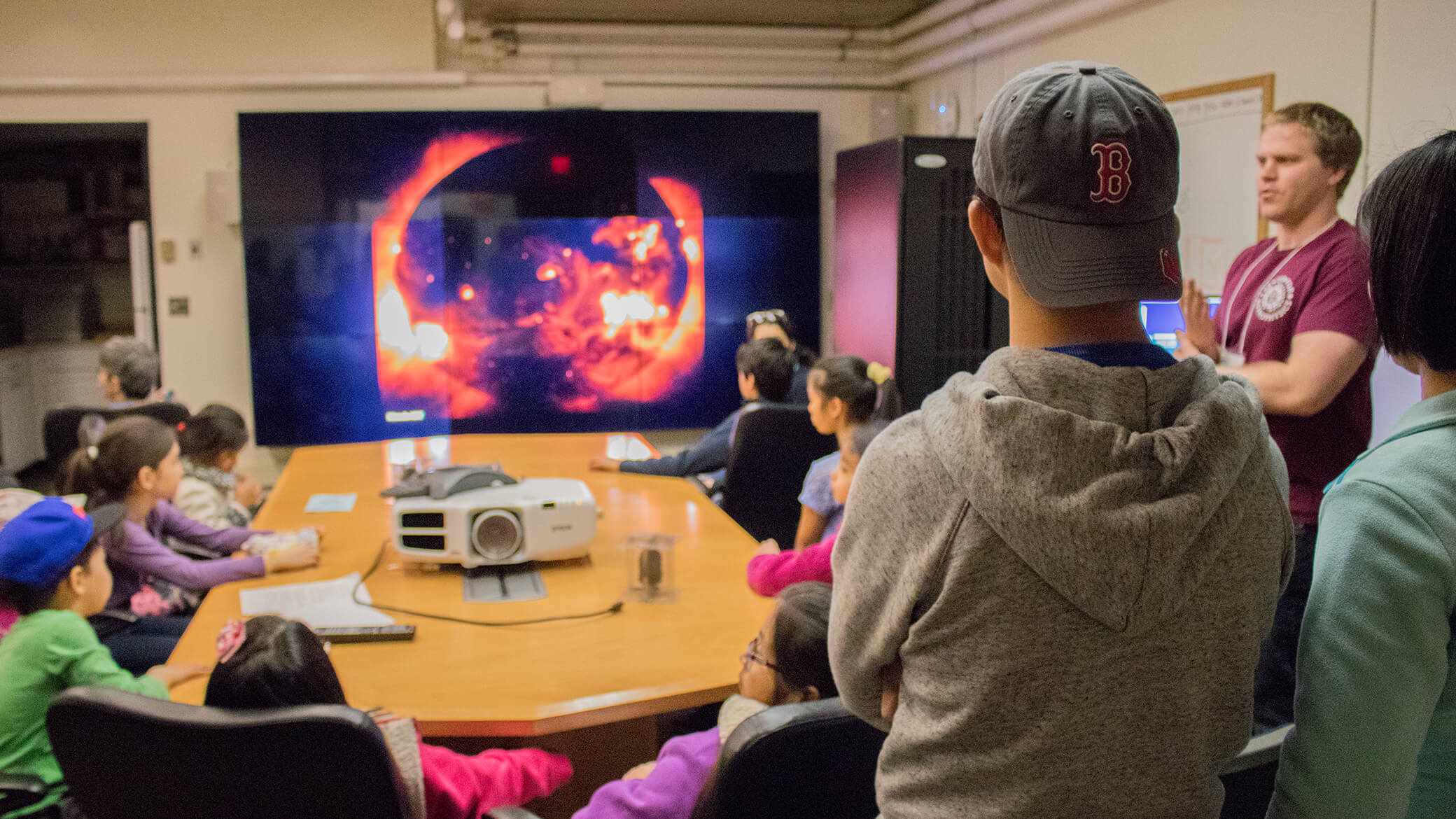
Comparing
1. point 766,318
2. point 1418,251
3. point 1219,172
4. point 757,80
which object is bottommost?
point 766,318

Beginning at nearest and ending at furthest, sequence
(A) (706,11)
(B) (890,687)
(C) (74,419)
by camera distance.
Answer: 1. (B) (890,687)
2. (C) (74,419)
3. (A) (706,11)

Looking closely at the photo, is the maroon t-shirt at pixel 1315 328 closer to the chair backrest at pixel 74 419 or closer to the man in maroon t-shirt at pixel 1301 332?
the man in maroon t-shirt at pixel 1301 332

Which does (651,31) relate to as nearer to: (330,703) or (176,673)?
(176,673)

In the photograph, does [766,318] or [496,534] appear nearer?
[496,534]

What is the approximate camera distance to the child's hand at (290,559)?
8.42 ft

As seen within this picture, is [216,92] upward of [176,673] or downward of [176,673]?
upward

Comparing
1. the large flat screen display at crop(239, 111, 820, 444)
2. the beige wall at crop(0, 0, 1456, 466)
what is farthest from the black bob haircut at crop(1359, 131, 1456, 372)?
the large flat screen display at crop(239, 111, 820, 444)

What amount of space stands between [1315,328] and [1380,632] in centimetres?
135

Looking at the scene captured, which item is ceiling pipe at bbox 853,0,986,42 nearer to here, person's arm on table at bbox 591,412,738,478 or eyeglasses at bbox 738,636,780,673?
person's arm on table at bbox 591,412,738,478

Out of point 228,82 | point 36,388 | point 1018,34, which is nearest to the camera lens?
point 1018,34

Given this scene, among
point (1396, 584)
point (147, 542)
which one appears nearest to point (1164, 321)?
point (1396, 584)

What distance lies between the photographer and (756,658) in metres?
1.70

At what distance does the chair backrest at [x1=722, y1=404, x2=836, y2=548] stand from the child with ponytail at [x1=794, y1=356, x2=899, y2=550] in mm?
188

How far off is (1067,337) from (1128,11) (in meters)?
4.02
